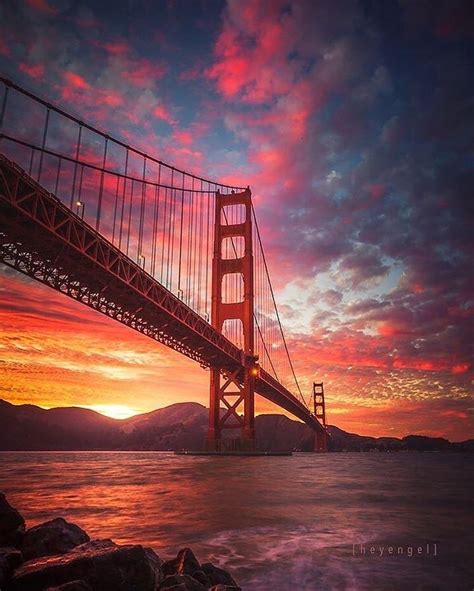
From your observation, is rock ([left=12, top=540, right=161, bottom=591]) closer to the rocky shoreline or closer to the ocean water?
the rocky shoreline

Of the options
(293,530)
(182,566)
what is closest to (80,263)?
(293,530)

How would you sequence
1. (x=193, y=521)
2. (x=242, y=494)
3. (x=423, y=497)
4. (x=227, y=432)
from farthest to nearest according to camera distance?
(x=227, y=432)
(x=423, y=497)
(x=242, y=494)
(x=193, y=521)

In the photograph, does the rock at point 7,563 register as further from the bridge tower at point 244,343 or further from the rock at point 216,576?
the bridge tower at point 244,343

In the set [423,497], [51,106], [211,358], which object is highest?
[51,106]

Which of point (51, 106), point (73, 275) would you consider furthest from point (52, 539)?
point (51, 106)

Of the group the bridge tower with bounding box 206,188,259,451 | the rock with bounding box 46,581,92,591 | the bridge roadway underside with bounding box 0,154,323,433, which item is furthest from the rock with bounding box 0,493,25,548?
the bridge tower with bounding box 206,188,259,451

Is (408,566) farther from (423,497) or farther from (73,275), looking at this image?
(73,275)

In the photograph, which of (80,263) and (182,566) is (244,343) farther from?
(182,566)
